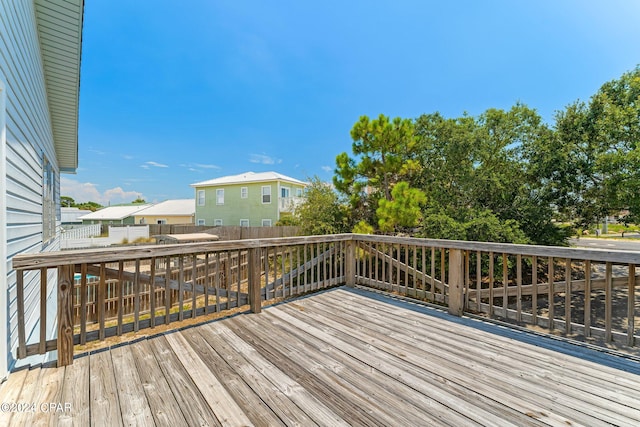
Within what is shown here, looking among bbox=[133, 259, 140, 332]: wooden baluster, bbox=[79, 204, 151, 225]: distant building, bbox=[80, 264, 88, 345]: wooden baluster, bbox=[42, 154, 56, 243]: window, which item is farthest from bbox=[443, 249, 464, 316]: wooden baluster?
bbox=[79, 204, 151, 225]: distant building

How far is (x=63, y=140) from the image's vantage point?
7.35m

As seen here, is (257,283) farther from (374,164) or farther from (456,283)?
(374,164)

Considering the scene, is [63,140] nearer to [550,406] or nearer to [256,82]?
[256,82]

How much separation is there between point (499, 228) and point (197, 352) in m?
7.21

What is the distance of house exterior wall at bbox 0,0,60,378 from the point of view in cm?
201

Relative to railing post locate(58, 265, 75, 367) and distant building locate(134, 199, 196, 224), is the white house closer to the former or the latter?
railing post locate(58, 265, 75, 367)

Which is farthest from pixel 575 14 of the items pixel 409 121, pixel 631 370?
pixel 631 370

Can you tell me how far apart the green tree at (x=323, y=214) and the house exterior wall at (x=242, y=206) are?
7.71 meters

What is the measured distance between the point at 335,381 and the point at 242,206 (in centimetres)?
1764

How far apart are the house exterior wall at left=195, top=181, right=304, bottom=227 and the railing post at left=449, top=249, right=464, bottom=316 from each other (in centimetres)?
1482

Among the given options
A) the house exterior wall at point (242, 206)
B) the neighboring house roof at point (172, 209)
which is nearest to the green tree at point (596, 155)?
the house exterior wall at point (242, 206)

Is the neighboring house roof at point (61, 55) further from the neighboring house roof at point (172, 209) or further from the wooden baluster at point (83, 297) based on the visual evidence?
the neighboring house roof at point (172, 209)

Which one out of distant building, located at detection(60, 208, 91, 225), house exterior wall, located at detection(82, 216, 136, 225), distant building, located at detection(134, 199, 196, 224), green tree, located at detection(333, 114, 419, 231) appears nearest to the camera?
green tree, located at detection(333, 114, 419, 231)

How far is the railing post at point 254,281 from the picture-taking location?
323 cm
